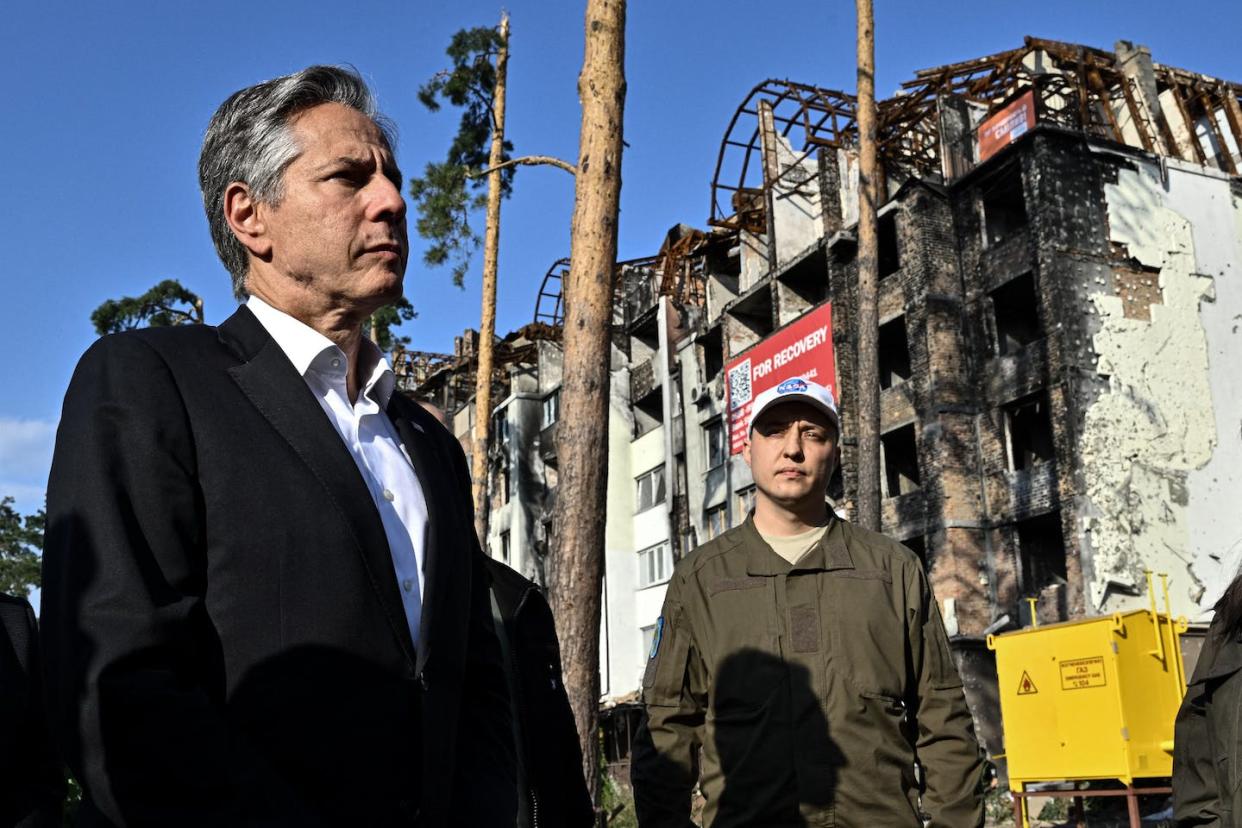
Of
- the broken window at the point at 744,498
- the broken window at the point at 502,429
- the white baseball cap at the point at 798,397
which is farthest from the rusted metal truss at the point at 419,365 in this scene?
the white baseball cap at the point at 798,397

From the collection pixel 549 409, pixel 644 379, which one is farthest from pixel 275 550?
pixel 549 409

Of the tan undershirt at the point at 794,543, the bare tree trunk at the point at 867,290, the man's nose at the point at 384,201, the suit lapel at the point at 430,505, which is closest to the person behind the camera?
the suit lapel at the point at 430,505

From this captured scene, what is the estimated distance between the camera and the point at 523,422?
49281 millimetres

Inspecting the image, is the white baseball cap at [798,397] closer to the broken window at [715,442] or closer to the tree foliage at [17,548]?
the broken window at [715,442]

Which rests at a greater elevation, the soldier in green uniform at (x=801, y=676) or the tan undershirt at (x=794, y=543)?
the tan undershirt at (x=794, y=543)

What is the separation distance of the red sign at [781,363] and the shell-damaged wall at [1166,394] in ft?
24.1

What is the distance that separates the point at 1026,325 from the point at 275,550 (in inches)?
1204

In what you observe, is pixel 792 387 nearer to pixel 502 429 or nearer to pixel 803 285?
pixel 803 285

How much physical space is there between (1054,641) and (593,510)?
32.4 ft

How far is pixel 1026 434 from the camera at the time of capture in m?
29.2

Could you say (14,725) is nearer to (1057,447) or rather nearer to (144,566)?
(144,566)

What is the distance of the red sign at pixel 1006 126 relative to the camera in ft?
98.7

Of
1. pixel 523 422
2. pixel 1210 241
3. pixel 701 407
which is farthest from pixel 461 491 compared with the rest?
pixel 523 422

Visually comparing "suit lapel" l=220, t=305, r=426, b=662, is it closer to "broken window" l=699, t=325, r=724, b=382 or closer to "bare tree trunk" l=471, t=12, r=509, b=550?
"bare tree trunk" l=471, t=12, r=509, b=550
